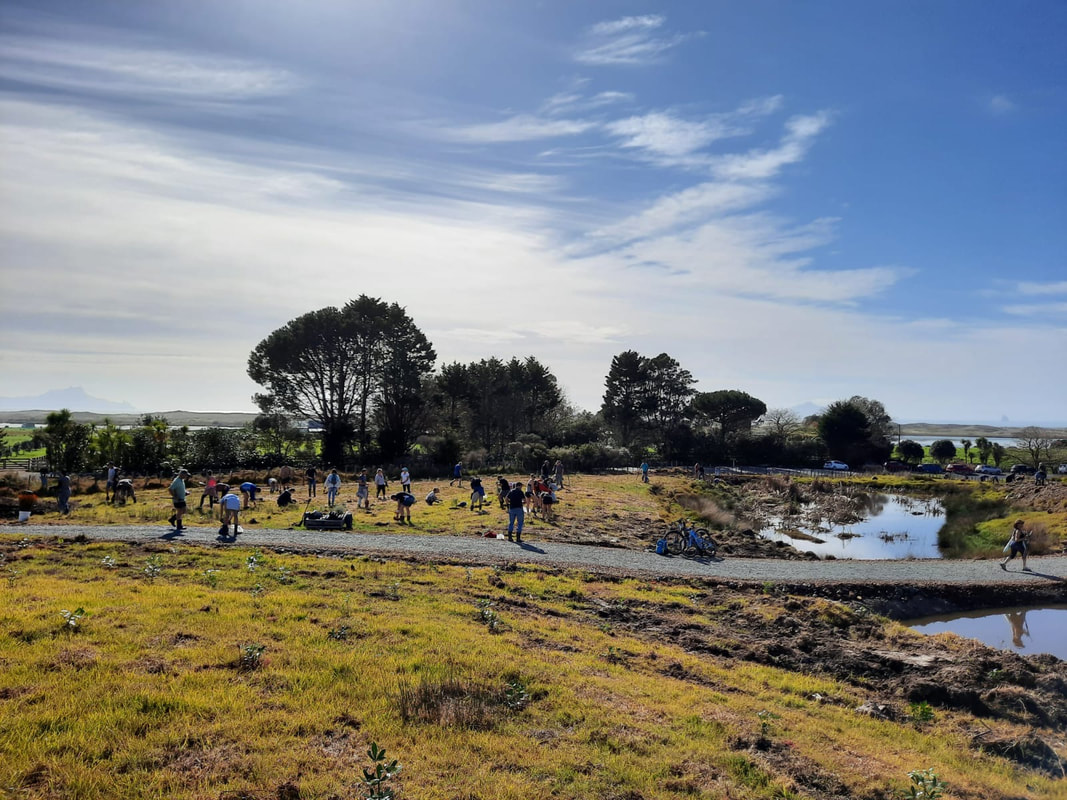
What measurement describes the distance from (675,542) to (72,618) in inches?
712

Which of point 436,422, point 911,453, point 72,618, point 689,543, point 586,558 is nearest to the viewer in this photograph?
point 72,618

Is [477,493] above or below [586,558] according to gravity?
above

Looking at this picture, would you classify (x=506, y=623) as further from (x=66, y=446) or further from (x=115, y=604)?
(x=66, y=446)

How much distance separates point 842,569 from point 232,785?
64.9 ft

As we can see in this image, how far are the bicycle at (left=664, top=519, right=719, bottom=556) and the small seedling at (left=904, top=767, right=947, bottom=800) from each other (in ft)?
49.8

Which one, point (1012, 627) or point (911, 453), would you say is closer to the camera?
point (1012, 627)

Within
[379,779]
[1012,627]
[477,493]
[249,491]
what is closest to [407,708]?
[379,779]

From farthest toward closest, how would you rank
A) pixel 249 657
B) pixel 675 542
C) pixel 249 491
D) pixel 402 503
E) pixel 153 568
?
1. pixel 249 491
2. pixel 402 503
3. pixel 675 542
4. pixel 153 568
5. pixel 249 657

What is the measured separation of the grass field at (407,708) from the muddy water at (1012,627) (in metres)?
7.64

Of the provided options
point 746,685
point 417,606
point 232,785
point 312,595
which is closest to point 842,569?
point 746,685

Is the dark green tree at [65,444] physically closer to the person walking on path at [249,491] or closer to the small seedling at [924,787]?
the person walking on path at [249,491]

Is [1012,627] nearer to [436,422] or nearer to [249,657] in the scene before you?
[249,657]

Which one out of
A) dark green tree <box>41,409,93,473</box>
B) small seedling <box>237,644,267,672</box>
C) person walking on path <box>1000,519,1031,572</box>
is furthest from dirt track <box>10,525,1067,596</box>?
dark green tree <box>41,409,93,473</box>

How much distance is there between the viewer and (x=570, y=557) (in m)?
20.4
